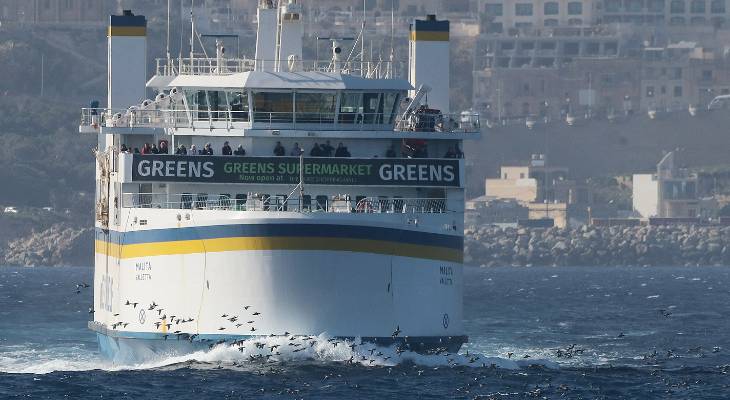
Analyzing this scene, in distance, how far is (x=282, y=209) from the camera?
69.2m

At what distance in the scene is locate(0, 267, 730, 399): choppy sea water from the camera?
6519 centimetres

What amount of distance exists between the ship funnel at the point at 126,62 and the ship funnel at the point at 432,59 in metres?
9.15

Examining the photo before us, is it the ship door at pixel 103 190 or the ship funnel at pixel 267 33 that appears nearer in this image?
the ship funnel at pixel 267 33

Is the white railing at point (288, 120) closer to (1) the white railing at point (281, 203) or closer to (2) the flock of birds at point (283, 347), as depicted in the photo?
(1) the white railing at point (281, 203)

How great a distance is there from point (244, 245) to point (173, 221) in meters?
3.15

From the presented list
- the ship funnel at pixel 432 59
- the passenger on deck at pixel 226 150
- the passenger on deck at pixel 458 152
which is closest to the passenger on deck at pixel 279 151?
the passenger on deck at pixel 226 150

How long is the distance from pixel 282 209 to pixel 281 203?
0.47 m

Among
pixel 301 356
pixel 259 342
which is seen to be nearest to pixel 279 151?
pixel 259 342

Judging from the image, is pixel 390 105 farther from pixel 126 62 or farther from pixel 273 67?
pixel 126 62

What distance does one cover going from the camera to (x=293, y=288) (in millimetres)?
67312

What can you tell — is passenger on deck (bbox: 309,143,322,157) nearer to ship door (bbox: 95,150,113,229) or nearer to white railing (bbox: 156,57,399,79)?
white railing (bbox: 156,57,399,79)

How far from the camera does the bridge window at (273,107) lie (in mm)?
71812

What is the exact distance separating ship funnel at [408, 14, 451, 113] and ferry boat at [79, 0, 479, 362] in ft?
11.2

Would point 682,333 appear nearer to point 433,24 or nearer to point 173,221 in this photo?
point 433,24
